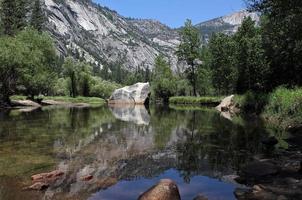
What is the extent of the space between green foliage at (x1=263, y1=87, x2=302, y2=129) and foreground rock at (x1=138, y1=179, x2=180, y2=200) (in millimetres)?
19025

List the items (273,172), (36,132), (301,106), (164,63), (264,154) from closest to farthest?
(273,172), (264,154), (36,132), (301,106), (164,63)

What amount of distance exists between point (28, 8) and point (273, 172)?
316ft

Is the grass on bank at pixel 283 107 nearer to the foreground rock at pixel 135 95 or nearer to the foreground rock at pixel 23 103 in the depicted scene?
the foreground rock at pixel 23 103

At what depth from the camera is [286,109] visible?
30.1 m

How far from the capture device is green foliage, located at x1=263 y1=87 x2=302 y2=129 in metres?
28.1

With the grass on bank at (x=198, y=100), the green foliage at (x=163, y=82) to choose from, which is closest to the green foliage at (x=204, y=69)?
the grass on bank at (x=198, y=100)

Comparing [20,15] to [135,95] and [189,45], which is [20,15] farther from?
[189,45]

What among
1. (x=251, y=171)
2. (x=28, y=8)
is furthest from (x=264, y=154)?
(x=28, y=8)

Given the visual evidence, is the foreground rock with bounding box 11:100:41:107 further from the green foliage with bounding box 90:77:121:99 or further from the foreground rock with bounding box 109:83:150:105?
the green foliage with bounding box 90:77:121:99

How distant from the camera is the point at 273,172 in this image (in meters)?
13.5

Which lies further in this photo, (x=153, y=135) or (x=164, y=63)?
(x=164, y=63)

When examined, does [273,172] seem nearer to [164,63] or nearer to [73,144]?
[73,144]

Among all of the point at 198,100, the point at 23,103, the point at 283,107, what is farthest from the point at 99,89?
the point at 283,107

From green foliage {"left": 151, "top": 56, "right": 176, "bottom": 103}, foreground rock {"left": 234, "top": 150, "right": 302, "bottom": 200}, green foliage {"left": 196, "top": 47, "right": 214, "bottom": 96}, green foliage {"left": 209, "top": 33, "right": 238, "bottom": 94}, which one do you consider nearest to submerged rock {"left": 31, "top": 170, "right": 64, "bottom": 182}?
foreground rock {"left": 234, "top": 150, "right": 302, "bottom": 200}
